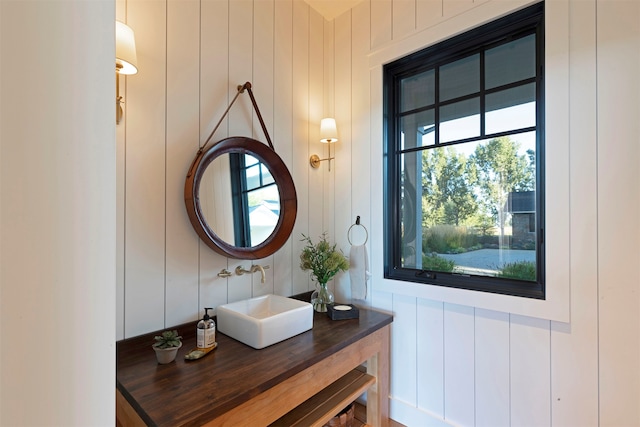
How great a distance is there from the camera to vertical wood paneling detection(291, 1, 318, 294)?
6.52 ft

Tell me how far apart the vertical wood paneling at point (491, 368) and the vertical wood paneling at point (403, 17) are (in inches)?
64.0

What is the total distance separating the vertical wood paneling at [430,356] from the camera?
1693 millimetres

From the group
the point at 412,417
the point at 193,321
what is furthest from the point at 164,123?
the point at 412,417

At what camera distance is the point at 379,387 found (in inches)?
66.8

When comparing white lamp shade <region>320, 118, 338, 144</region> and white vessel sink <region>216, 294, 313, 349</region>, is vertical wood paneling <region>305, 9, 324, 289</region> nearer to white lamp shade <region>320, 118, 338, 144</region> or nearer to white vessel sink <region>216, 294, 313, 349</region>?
white lamp shade <region>320, 118, 338, 144</region>

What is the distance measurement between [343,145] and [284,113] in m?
0.46

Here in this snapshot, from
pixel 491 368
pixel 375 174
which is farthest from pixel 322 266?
pixel 491 368

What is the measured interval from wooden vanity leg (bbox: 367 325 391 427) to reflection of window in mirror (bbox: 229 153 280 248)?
870 millimetres

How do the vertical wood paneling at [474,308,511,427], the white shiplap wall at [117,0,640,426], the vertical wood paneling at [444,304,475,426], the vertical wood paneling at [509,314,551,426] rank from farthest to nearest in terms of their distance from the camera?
the vertical wood paneling at [444,304,475,426] → the vertical wood paneling at [474,308,511,427] → the vertical wood paneling at [509,314,551,426] → the white shiplap wall at [117,0,640,426]

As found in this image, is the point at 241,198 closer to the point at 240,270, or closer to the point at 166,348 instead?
the point at 240,270
